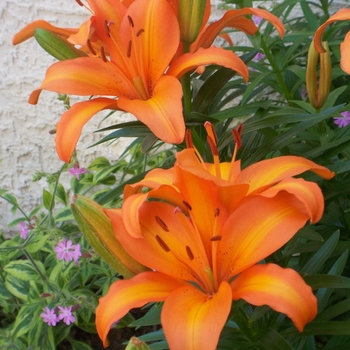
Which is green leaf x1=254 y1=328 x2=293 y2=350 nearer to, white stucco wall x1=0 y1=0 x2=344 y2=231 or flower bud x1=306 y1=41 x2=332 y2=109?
flower bud x1=306 y1=41 x2=332 y2=109

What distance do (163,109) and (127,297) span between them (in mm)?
218

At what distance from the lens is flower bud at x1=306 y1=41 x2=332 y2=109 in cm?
77

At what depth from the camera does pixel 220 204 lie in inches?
21.4

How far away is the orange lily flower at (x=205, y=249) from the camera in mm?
472

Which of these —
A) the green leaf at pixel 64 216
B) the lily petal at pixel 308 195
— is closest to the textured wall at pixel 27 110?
the green leaf at pixel 64 216

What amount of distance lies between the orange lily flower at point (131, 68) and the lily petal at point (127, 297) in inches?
6.7

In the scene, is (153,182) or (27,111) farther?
(27,111)

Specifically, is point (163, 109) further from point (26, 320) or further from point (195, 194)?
point (26, 320)

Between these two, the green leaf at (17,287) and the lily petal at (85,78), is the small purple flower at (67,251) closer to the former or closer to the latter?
the green leaf at (17,287)

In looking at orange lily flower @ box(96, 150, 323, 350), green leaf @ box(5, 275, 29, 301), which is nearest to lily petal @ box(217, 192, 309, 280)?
orange lily flower @ box(96, 150, 323, 350)

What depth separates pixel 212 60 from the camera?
1.99 feet

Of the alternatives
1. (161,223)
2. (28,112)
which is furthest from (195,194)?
(28,112)

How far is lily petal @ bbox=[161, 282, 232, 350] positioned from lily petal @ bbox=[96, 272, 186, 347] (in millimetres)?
21

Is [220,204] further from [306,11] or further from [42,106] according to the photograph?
[42,106]
